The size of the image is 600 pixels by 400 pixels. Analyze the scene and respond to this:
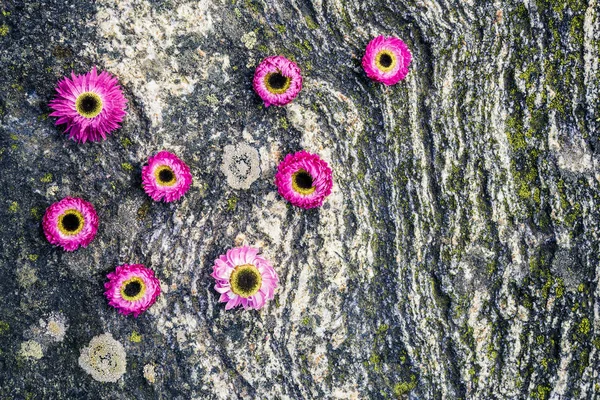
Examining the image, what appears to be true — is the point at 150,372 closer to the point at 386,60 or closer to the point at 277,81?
the point at 277,81

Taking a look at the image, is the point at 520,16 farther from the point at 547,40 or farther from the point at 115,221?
the point at 115,221

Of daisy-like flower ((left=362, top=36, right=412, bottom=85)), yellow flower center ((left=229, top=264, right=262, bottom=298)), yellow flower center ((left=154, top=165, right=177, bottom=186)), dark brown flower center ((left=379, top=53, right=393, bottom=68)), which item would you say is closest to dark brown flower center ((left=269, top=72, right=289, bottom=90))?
daisy-like flower ((left=362, top=36, right=412, bottom=85))

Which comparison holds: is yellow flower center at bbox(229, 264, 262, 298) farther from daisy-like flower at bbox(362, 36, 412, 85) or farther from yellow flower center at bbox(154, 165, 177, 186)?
daisy-like flower at bbox(362, 36, 412, 85)

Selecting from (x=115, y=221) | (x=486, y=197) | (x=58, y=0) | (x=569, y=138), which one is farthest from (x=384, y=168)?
(x=58, y=0)

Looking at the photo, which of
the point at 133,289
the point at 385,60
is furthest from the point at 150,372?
the point at 385,60

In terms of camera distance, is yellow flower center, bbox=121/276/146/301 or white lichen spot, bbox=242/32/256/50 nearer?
yellow flower center, bbox=121/276/146/301
